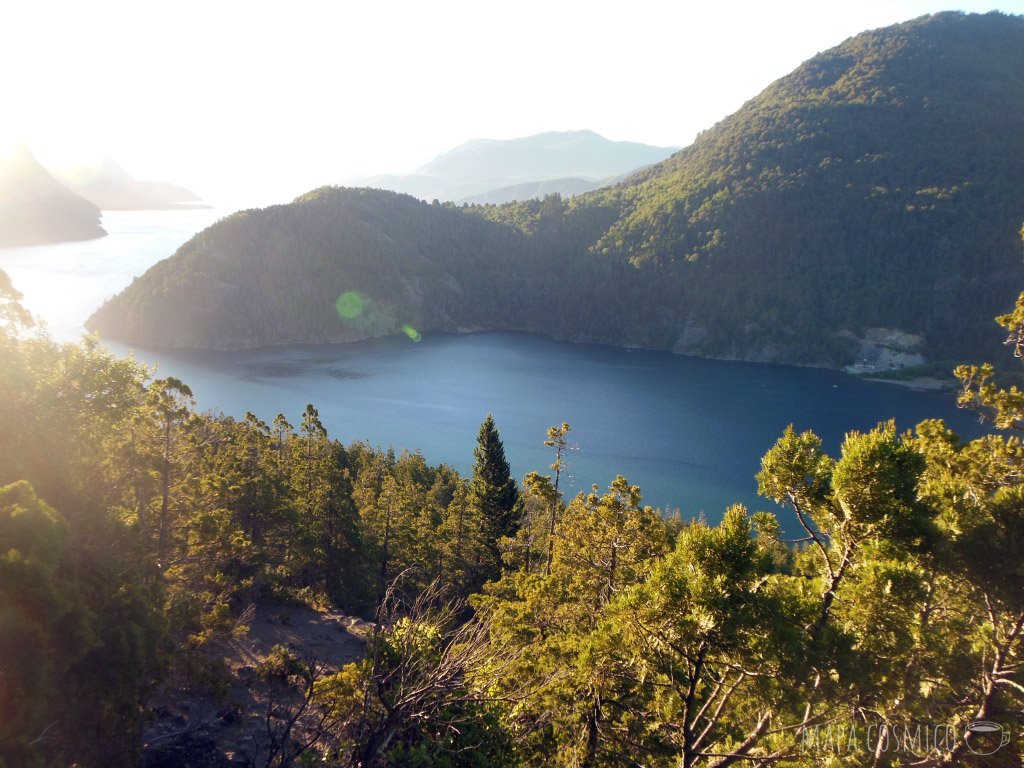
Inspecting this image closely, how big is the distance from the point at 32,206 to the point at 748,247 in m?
161

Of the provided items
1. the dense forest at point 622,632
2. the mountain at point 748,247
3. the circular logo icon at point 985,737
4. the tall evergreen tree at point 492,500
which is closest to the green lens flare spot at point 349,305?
the mountain at point 748,247

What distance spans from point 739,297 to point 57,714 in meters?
135

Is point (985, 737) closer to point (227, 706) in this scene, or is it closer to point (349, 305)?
point (227, 706)

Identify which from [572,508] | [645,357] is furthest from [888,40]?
[572,508]

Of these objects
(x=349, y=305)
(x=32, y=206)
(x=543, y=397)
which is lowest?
(x=543, y=397)

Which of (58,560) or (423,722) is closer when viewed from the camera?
(423,722)

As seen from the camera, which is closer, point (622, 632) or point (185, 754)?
point (622, 632)

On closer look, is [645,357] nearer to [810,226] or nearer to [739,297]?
[739,297]

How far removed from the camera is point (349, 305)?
128875 mm

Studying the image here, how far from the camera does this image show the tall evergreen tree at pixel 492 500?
25734mm

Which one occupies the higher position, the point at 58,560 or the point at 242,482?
the point at 58,560

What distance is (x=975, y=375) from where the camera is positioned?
667 cm

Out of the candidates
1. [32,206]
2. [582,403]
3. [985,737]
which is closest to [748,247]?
[582,403]

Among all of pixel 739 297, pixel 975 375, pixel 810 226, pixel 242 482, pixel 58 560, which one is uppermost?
pixel 810 226
